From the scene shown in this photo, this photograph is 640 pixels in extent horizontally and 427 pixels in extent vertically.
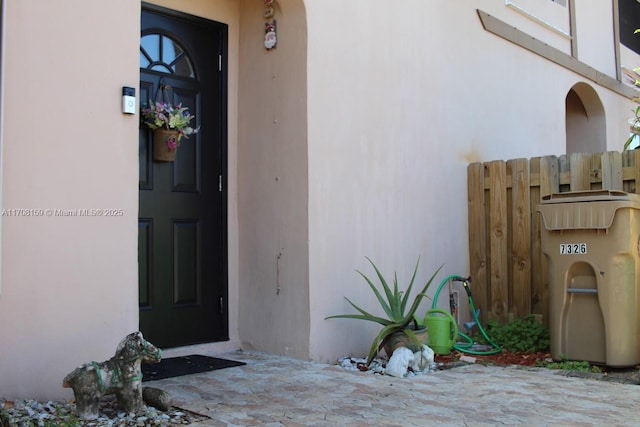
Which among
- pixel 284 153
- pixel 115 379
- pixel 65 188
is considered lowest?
pixel 115 379

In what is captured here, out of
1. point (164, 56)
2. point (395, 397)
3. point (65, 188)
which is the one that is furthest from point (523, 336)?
point (65, 188)

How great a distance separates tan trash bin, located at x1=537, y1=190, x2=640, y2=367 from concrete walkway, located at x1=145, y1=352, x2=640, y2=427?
0.40 m

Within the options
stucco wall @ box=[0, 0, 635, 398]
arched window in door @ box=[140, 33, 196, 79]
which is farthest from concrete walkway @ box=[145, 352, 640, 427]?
arched window in door @ box=[140, 33, 196, 79]

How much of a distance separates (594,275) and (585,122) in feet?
19.6

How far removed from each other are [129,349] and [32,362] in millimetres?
544

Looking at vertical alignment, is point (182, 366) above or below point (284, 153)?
below

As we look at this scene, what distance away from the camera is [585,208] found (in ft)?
14.6

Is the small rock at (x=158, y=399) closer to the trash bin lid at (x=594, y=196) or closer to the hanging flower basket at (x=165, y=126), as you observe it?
the hanging flower basket at (x=165, y=126)

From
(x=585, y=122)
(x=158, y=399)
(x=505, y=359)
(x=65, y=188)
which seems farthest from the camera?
(x=585, y=122)

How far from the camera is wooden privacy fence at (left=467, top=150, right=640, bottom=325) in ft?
17.0

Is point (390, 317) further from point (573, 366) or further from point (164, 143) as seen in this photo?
point (164, 143)

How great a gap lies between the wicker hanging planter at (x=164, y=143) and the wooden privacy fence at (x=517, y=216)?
299 cm

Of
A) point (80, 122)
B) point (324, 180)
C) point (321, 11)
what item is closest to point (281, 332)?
point (324, 180)

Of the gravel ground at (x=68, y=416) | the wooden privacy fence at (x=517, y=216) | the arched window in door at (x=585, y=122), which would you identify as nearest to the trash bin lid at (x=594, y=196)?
the wooden privacy fence at (x=517, y=216)
